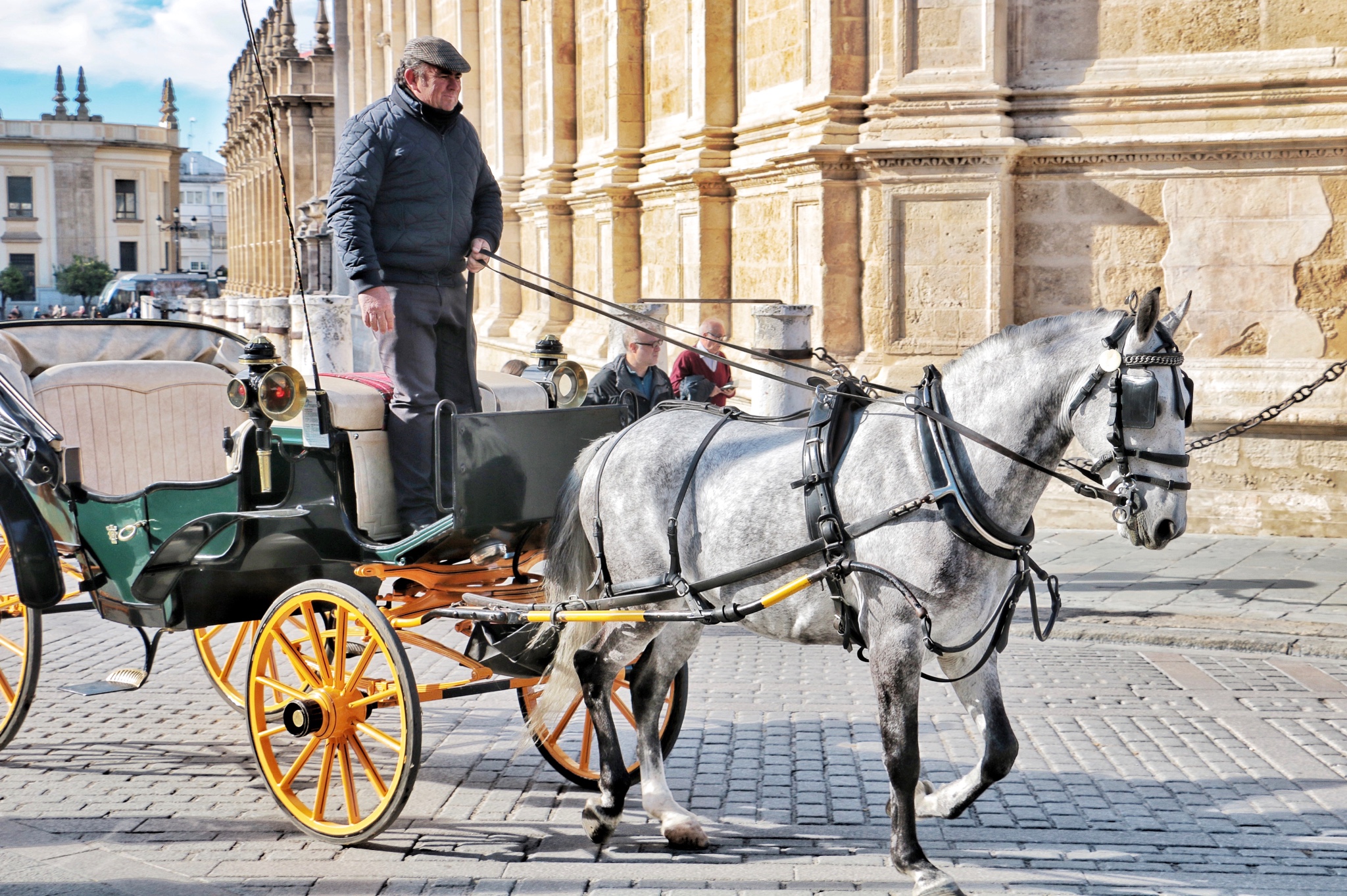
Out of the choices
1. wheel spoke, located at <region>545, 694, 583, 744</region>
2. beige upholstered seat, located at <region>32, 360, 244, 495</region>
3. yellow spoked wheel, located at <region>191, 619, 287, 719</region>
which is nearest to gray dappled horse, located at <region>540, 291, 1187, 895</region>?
wheel spoke, located at <region>545, 694, 583, 744</region>

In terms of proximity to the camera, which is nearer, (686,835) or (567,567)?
(686,835)

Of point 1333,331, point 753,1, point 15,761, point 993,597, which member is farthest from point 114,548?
point 753,1

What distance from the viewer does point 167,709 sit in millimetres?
6566

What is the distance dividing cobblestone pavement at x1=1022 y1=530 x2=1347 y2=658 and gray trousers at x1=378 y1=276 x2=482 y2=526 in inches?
158

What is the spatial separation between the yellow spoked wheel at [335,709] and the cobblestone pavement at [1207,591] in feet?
14.3

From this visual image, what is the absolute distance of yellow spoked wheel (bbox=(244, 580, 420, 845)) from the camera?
188 inches

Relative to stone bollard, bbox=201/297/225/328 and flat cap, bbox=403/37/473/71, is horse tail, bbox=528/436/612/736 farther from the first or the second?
stone bollard, bbox=201/297/225/328

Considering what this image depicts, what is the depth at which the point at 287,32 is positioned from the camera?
62125mm

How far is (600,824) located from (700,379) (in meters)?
4.83

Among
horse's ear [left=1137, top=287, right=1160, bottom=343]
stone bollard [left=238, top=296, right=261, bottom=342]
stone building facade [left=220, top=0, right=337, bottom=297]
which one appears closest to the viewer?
horse's ear [left=1137, top=287, right=1160, bottom=343]

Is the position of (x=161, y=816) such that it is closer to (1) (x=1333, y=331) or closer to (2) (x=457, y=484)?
(2) (x=457, y=484)

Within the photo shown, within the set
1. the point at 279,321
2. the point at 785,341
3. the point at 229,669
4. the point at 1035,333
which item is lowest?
the point at 229,669

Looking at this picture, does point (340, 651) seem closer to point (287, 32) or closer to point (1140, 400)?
point (1140, 400)

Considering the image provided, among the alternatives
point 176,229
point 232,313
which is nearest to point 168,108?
point 176,229
